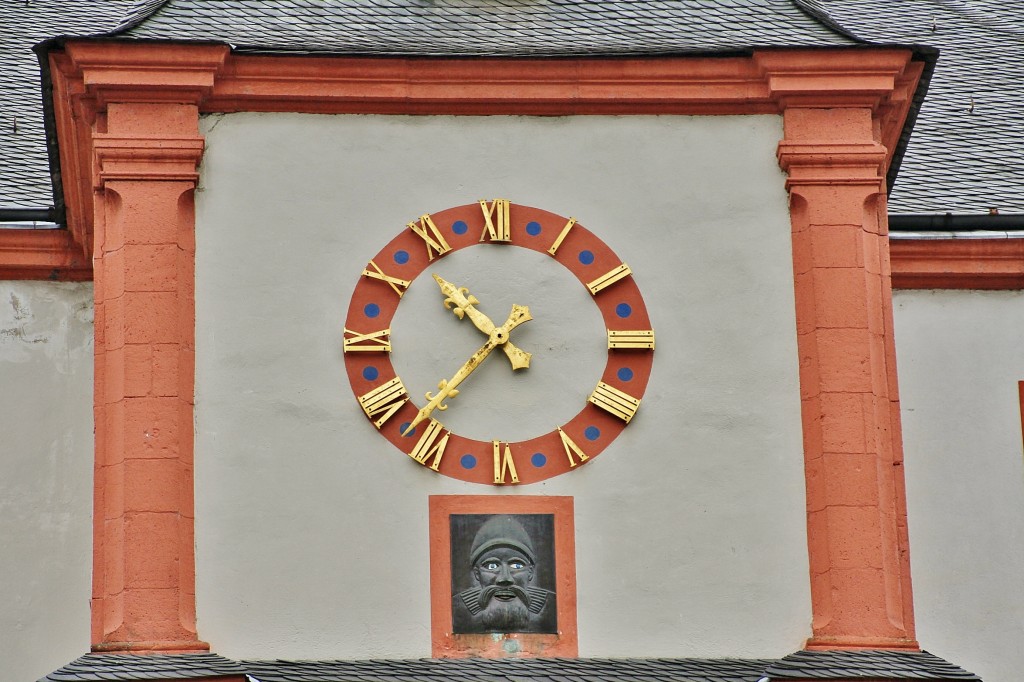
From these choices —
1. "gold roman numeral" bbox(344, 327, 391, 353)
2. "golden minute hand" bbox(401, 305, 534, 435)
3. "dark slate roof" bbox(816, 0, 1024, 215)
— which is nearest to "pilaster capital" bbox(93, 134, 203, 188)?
"gold roman numeral" bbox(344, 327, 391, 353)

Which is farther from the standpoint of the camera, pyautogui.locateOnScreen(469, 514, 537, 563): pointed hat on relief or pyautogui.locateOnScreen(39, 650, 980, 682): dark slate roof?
pyautogui.locateOnScreen(469, 514, 537, 563): pointed hat on relief

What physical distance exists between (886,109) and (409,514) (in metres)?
3.90

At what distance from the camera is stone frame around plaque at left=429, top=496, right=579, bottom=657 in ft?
51.8

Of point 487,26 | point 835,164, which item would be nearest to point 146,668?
point 487,26

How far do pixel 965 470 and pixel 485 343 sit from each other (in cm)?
378

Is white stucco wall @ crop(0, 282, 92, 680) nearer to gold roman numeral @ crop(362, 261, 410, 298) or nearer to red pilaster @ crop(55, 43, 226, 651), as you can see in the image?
red pilaster @ crop(55, 43, 226, 651)

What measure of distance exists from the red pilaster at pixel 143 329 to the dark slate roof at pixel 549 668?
321 mm

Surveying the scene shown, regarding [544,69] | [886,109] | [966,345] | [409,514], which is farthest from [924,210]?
[409,514]

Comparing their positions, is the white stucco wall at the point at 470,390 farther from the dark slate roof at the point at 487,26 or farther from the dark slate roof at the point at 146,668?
the dark slate roof at the point at 487,26

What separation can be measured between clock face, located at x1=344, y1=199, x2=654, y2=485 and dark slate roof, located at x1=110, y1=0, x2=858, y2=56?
1144mm

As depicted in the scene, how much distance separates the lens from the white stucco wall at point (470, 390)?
15.9m

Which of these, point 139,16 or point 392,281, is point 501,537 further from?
point 139,16

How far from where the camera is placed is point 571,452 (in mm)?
16234

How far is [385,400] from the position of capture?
1625 cm
